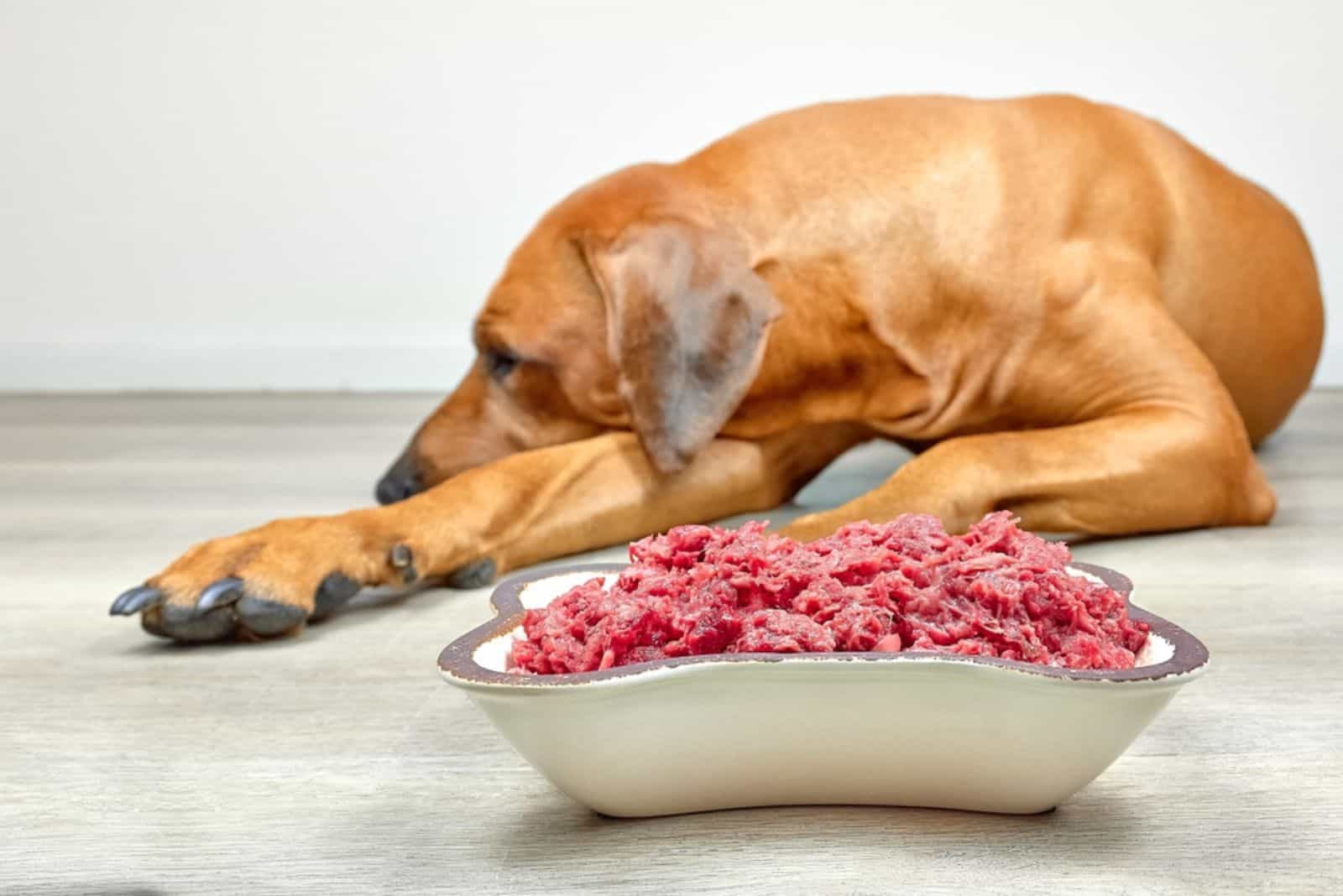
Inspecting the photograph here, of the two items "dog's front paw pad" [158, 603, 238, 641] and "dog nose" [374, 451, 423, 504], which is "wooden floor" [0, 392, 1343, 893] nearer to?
"dog's front paw pad" [158, 603, 238, 641]

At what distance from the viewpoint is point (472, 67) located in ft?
14.9

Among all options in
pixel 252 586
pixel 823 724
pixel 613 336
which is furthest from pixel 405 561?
pixel 823 724

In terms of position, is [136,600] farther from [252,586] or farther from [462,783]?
[462,783]

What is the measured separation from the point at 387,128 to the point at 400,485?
266cm

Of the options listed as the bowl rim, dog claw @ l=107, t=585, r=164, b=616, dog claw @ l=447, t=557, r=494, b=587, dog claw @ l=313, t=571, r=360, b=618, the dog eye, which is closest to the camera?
the bowl rim

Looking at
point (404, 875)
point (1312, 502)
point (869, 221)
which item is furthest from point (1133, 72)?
point (404, 875)

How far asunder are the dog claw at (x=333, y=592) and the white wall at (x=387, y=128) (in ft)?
10.0

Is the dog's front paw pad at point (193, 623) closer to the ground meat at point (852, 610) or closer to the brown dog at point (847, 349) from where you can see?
the brown dog at point (847, 349)

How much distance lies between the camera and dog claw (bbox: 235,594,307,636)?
151cm

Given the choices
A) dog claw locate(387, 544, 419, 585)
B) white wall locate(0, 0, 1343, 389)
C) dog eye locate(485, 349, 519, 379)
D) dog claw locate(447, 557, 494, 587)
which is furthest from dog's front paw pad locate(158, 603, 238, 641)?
white wall locate(0, 0, 1343, 389)

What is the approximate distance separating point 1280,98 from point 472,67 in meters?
2.36

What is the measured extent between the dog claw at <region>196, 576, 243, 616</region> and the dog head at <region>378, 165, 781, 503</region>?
62 centimetres

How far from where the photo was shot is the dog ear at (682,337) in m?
1.94

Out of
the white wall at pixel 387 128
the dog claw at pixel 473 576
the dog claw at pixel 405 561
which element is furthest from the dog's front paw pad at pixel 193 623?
the white wall at pixel 387 128
